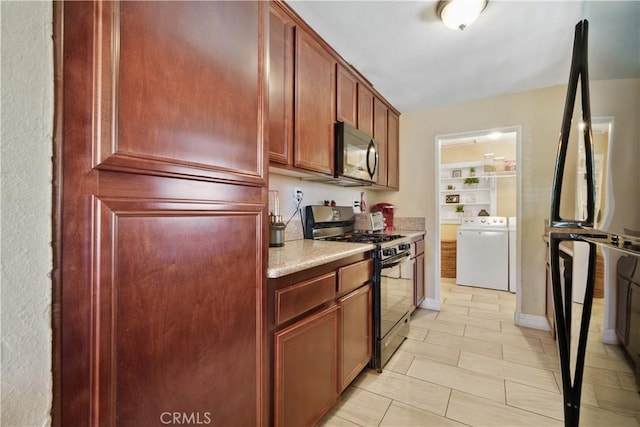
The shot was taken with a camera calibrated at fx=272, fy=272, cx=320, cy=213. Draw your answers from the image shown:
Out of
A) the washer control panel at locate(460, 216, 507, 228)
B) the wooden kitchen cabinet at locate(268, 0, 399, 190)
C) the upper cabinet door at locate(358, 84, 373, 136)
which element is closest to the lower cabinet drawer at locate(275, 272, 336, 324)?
the wooden kitchen cabinet at locate(268, 0, 399, 190)

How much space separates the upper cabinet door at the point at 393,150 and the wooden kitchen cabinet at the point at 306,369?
6.93 feet

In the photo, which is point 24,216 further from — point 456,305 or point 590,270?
point 456,305

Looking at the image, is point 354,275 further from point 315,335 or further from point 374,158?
point 374,158

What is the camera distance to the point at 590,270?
78 centimetres

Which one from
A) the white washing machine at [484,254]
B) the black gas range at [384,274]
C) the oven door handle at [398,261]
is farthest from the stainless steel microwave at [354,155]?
the white washing machine at [484,254]

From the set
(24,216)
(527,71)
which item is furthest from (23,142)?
(527,71)

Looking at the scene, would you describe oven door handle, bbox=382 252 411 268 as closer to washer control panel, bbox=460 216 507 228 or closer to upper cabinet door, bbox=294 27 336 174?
upper cabinet door, bbox=294 27 336 174

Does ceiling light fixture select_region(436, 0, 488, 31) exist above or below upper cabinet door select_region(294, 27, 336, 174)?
above

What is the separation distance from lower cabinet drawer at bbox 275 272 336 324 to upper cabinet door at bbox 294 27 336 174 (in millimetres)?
781

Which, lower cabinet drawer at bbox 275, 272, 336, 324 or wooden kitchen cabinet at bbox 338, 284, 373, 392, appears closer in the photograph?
lower cabinet drawer at bbox 275, 272, 336, 324

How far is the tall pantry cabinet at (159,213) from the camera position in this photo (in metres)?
0.59

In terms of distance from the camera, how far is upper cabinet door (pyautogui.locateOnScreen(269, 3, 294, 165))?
155 cm

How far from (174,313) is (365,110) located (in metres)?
2.36

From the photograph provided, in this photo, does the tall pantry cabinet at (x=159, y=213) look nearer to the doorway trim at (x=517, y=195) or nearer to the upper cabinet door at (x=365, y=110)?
the upper cabinet door at (x=365, y=110)
